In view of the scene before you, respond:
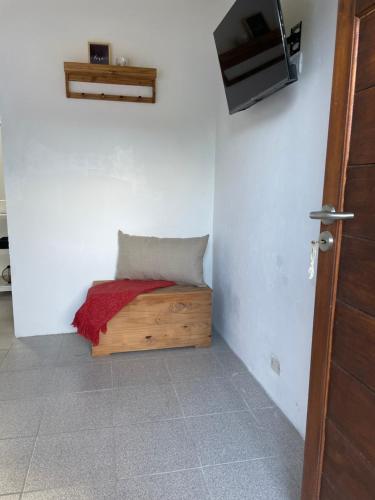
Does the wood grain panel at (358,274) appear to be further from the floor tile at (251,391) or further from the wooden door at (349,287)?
the floor tile at (251,391)

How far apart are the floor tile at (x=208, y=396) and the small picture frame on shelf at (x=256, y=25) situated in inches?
73.3

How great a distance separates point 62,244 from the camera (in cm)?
293

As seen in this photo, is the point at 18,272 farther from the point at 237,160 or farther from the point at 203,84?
the point at 203,84

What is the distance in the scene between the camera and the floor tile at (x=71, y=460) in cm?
151

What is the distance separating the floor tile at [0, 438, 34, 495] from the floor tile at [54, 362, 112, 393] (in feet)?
1.48

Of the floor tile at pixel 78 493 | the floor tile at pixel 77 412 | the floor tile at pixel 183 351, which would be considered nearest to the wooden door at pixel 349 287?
the floor tile at pixel 78 493

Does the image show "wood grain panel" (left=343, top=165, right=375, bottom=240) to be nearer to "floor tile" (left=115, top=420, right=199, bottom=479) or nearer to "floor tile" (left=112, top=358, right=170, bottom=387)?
"floor tile" (left=115, top=420, right=199, bottom=479)

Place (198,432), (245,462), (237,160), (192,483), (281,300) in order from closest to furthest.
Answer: (192,483), (245,462), (198,432), (281,300), (237,160)

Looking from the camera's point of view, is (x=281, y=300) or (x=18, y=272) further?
(x=18, y=272)

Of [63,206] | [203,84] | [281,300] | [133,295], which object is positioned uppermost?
[203,84]

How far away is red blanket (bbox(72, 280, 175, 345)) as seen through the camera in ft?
8.23

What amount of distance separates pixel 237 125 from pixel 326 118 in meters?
1.09

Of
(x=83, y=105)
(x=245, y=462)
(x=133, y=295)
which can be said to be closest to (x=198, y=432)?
(x=245, y=462)

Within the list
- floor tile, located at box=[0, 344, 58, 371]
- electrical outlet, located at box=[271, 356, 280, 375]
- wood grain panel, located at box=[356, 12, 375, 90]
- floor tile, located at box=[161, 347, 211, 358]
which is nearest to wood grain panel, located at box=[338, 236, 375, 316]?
wood grain panel, located at box=[356, 12, 375, 90]
